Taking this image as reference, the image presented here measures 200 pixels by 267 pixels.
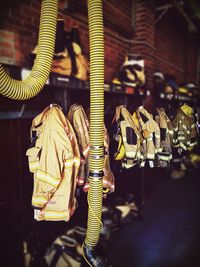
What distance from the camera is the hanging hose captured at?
1260mm

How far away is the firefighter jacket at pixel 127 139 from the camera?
1.89 m

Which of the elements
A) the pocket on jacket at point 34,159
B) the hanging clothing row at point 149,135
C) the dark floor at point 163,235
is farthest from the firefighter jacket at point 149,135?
the dark floor at point 163,235

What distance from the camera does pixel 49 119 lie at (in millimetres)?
1522

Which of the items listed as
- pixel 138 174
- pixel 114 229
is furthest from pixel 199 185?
pixel 114 229

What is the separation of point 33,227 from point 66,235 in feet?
1.57

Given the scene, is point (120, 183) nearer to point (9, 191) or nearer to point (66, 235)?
point (66, 235)

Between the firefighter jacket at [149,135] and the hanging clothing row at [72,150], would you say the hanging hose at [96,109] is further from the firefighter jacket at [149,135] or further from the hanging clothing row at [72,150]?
the firefighter jacket at [149,135]

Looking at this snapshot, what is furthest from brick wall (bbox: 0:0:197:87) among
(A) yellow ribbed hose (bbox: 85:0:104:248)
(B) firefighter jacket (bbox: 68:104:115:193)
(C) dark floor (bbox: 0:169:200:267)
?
(C) dark floor (bbox: 0:169:200:267)

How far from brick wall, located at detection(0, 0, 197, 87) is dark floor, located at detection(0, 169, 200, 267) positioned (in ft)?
6.83

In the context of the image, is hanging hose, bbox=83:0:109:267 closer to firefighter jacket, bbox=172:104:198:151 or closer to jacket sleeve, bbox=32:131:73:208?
jacket sleeve, bbox=32:131:73:208

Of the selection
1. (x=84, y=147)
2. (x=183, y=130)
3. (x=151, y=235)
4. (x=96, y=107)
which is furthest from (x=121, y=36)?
(x=151, y=235)

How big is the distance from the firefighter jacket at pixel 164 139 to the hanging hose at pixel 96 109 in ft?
3.83

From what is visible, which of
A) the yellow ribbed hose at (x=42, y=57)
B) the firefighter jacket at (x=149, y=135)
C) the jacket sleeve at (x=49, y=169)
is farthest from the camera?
the firefighter jacket at (x=149, y=135)

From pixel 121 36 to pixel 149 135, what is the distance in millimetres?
2796
